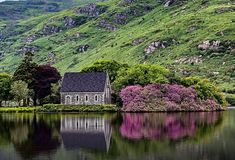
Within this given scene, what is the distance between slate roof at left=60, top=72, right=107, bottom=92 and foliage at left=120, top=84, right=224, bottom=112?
7.24 metres

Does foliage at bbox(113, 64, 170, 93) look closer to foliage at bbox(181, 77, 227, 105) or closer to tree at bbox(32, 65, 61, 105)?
foliage at bbox(181, 77, 227, 105)

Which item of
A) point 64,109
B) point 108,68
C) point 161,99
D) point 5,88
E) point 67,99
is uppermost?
point 108,68

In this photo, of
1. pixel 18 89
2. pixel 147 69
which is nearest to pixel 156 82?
pixel 147 69

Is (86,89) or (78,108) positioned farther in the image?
(86,89)

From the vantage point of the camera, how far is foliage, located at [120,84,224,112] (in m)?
128

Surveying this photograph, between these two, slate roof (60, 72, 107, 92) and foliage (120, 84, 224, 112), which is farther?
slate roof (60, 72, 107, 92)

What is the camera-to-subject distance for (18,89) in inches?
5226

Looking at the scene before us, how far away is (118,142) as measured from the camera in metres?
61.3

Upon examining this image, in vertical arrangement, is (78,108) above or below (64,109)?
above

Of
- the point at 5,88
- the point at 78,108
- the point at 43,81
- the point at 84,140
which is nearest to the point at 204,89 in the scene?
the point at 78,108

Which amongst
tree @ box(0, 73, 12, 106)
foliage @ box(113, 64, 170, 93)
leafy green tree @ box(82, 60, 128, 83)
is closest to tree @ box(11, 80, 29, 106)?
tree @ box(0, 73, 12, 106)

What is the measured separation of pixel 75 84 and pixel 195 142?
267 feet

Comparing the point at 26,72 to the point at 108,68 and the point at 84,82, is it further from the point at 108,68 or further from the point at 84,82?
the point at 108,68

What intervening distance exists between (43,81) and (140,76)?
1202 inches
